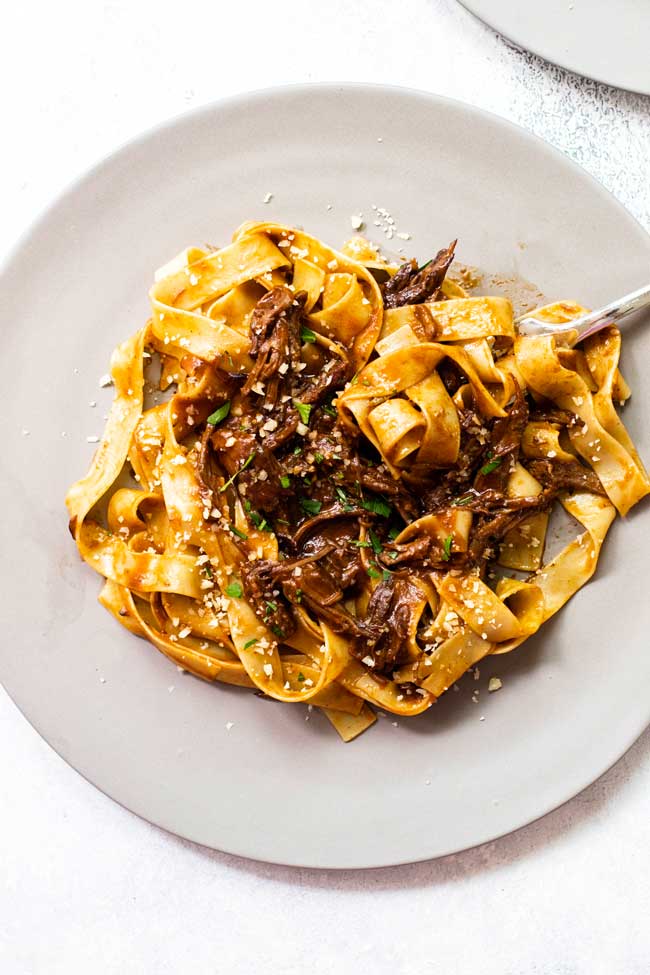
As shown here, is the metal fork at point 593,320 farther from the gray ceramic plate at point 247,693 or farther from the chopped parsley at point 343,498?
the chopped parsley at point 343,498

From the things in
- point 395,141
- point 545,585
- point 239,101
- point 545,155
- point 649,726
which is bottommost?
point 649,726

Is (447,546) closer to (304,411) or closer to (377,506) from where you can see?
(377,506)

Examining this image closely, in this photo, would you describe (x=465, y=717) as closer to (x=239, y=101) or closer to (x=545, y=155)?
(x=545, y=155)

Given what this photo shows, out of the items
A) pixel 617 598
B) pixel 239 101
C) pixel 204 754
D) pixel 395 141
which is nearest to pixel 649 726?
pixel 617 598

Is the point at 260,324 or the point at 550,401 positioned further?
the point at 550,401

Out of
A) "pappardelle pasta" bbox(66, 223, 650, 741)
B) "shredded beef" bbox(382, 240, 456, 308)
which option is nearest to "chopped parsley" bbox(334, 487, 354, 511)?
"pappardelle pasta" bbox(66, 223, 650, 741)

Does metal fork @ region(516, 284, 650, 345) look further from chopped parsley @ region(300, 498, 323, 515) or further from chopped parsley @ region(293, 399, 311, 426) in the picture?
chopped parsley @ region(300, 498, 323, 515)
